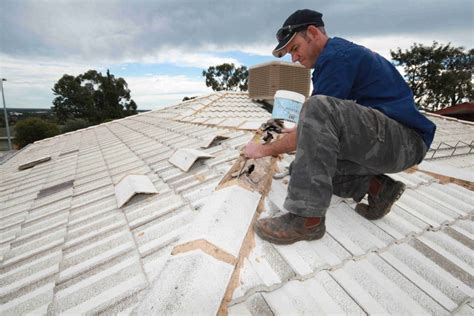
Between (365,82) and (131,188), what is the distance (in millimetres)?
2540

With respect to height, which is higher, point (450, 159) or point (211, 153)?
point (211, 153)

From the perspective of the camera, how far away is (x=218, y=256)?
1.45 meters

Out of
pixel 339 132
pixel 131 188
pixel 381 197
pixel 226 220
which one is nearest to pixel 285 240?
pixel 226 220

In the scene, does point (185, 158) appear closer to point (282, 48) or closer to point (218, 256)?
point (282, 48)

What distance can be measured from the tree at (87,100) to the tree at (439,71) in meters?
42.7

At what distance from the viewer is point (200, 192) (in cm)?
261

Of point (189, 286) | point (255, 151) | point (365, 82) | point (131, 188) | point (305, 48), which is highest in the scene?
point (305, 48)

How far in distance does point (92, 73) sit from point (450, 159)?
169ft

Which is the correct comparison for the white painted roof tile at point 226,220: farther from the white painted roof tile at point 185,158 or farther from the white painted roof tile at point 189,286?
the white painted roof tile at point 185,158

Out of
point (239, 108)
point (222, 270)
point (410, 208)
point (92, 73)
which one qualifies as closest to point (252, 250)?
→ point (222, 270)

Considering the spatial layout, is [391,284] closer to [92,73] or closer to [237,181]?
[237,181]

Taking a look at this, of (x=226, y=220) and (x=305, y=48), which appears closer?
(x=226, y=220)

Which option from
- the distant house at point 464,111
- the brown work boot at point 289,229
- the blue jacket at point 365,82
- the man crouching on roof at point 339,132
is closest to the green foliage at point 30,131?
the man crouching on roof at point 339,132

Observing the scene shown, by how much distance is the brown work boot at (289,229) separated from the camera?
1675 millimetres
